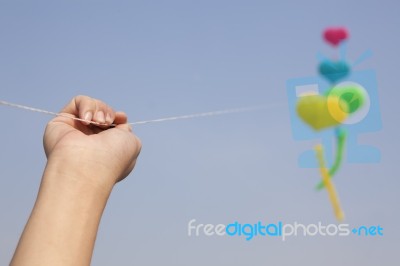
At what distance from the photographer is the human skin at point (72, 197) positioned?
141 cm

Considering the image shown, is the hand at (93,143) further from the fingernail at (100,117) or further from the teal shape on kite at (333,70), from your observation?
the teal shape on kite at (333,70)

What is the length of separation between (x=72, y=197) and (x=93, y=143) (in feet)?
1.26

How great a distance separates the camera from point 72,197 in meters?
1.54

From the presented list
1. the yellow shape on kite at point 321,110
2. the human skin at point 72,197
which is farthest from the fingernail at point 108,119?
the yellow shape on kite at point 321,110

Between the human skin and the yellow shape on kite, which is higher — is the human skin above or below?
below

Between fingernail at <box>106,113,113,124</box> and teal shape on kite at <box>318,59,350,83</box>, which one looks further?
teal shape on kite at <box>318,59,350,83</box>

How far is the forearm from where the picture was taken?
4.58 ft

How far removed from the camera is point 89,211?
1547 millimetres

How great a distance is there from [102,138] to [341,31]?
3120 mm

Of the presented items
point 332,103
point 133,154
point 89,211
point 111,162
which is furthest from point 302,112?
point 89,211

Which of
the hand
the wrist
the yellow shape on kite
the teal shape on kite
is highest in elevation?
the teal shape on kite

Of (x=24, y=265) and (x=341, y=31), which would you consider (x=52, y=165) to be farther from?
(x=341, y=31)

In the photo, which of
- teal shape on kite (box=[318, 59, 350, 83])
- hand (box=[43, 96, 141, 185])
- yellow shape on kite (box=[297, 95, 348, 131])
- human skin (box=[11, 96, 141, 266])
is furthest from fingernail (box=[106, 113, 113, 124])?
teal shape on kite (box=[318, 59, 350, 83])

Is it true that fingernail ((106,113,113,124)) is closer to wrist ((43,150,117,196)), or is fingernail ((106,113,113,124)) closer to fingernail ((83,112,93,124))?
fingernail ((83,112,93,124))
